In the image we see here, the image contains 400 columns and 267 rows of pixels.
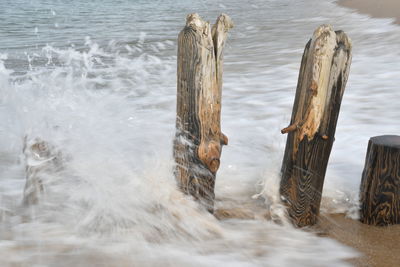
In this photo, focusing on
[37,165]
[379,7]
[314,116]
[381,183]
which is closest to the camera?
[314,116]

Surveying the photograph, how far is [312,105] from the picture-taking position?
9.07 ft

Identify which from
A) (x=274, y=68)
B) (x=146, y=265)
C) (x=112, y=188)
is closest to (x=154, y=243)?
(x=146, y=265)

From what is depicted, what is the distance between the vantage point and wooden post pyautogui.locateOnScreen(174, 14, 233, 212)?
2.74m

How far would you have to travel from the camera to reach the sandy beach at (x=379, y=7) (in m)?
12.9

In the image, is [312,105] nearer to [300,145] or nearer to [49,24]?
[300,145]

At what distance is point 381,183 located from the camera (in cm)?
296

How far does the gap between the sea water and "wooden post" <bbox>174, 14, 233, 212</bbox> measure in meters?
0.18

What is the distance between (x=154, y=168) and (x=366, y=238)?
4.33 feet

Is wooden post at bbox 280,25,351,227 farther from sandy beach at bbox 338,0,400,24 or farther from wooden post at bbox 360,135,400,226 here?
sandy beach at bbox 338,0,400,24

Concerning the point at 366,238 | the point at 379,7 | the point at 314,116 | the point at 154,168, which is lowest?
the point at 366,238

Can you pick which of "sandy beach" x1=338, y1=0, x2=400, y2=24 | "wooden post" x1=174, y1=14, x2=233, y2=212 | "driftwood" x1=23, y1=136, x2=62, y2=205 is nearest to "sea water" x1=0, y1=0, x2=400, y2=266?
"driftwood" x1=23, y1=136, x2=62, y2=205

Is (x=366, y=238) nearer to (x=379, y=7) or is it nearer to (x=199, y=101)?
(x=199, y=101)

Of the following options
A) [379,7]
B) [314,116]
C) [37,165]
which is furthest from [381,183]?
[379,7]

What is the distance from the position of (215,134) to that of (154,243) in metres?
→ 0.72
